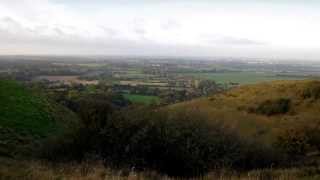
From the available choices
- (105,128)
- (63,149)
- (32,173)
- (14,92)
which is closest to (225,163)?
(105,128)

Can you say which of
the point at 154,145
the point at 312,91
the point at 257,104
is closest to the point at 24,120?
the point at 154,145

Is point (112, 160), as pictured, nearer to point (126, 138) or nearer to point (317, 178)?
point (126, 138)

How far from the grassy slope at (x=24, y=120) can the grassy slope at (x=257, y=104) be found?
576cm

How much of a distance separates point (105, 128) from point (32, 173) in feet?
20.1

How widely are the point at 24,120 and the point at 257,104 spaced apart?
60.6 ft

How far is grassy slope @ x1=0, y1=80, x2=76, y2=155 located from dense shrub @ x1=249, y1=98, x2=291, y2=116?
14073mm

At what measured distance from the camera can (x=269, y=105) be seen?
32688 millimetres

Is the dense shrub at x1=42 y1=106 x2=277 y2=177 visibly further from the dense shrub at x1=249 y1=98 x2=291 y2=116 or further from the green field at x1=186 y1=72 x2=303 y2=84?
the green field at x1=186 y1=72 x2=303 y2=84

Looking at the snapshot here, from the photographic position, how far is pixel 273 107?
105 ft

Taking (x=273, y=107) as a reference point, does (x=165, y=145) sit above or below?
above

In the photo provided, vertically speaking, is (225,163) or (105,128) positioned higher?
(105,128)

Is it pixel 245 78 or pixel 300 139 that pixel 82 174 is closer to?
pixel 300 139

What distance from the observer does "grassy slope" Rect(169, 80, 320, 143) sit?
25562 mm

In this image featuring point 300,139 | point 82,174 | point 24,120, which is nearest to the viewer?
point 82,174
